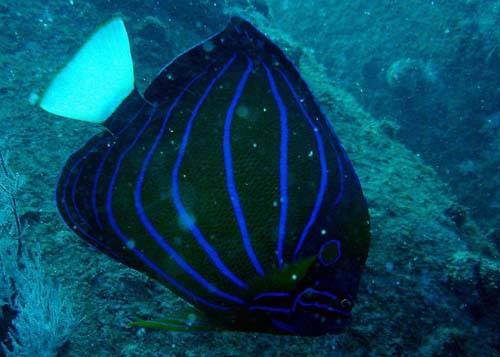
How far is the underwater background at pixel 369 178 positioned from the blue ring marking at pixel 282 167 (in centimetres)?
76

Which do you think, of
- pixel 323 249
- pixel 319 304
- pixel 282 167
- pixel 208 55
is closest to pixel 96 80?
pixel 208 55

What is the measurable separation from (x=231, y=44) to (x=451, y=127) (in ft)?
22.7

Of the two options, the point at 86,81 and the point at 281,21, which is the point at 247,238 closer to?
the point at 86,81

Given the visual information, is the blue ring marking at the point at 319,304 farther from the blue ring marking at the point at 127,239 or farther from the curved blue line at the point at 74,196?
the curved blue line at the point at 74,196

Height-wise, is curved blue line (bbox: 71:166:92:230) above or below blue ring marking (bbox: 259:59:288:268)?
below

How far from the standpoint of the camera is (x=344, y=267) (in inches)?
45.3

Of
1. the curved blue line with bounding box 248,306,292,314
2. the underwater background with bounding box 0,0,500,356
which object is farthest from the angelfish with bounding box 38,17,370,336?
the underwater background with bounding box 0,0,500,356

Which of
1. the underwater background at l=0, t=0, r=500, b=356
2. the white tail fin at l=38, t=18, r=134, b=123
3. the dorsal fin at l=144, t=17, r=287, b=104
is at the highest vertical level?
the dorsal fin at l=144, t=17, r=287, b=104

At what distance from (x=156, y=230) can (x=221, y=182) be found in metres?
0.28

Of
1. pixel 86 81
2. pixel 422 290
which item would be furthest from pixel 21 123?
pixel 422 290

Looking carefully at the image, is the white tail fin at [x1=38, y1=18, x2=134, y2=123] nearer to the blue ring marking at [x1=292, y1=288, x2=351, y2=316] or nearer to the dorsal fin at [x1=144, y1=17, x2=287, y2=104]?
the dorsal fin at [x1=144, y1=17, x2=287, y2=104]

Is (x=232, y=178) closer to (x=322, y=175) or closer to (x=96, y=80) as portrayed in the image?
(x=322, y=175)

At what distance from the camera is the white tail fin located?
113cm

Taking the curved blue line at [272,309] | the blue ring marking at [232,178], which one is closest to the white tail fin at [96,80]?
the blue ring marking at [232,178]
